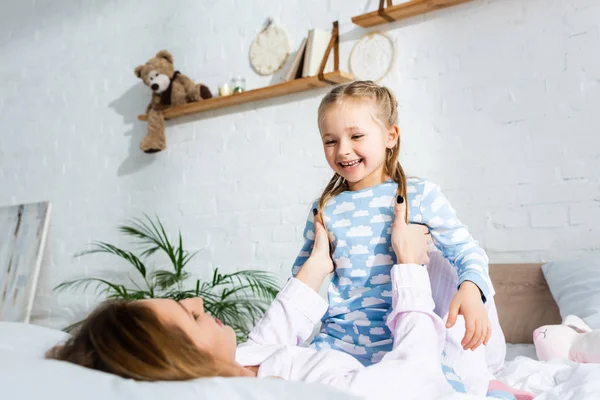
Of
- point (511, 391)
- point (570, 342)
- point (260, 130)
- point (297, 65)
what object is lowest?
point (511, 391)

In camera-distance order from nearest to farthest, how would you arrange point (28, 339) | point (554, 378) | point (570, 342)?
point (28, 339)
point (554, 378)
point (570, 342)

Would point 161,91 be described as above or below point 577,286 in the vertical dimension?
above

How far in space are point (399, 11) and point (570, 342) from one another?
1.57 m

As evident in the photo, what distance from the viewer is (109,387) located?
626mm

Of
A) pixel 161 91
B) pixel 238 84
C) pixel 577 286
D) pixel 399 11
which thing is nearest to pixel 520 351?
pixel 577 286

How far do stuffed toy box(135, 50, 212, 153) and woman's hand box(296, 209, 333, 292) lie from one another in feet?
6.68

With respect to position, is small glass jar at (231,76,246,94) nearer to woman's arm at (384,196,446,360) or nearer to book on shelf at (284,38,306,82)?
book on shelf at (284,38,306,82)

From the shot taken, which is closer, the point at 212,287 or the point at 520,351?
the point at 520,351

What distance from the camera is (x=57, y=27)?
428 centimetres

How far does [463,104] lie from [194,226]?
5.34 ft

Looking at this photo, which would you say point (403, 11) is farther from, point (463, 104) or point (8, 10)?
point (8, 10)

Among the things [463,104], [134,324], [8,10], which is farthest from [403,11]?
[8,10]

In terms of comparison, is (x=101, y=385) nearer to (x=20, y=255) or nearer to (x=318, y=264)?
(x=318, y=264)

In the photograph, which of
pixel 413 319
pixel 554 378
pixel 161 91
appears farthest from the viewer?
pixel 161 91
